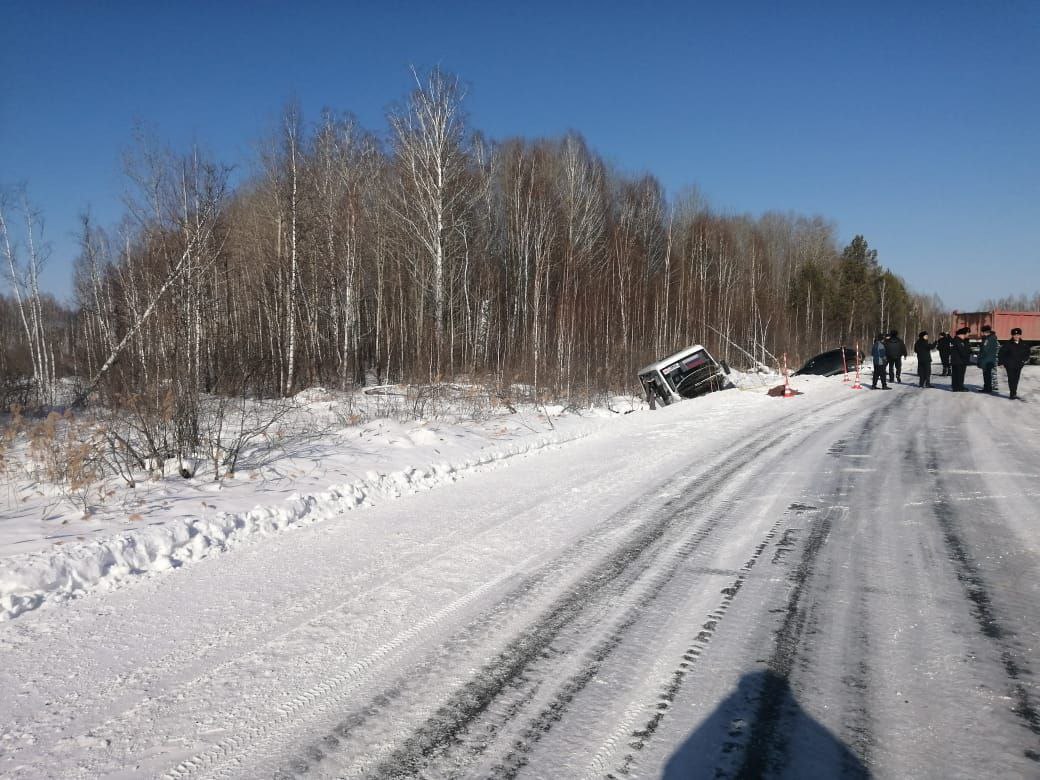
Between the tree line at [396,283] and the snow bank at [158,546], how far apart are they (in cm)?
239

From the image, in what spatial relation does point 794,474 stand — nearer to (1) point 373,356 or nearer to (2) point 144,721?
(2) point 144,721

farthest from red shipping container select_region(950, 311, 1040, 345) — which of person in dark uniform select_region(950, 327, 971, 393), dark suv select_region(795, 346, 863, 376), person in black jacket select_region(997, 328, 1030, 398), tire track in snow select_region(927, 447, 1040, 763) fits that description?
tire track in snow select_region(927, 447, 1040, 763)

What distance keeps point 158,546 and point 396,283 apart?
24.7m

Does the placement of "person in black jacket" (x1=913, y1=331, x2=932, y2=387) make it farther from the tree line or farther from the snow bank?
the snow bank

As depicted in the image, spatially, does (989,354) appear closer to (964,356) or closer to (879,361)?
(964,356)

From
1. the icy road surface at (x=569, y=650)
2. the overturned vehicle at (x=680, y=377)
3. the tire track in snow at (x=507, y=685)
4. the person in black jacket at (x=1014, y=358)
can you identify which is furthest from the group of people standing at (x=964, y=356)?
the tire track in snow at (x=507, y=685)

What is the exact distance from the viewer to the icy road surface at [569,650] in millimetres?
2643

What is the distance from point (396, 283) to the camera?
29156 mm

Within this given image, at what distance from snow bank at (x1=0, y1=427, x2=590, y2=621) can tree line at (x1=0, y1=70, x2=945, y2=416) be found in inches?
94.2

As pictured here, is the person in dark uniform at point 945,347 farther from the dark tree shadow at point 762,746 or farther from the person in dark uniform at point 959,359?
the dark tree shadow at point 762,746

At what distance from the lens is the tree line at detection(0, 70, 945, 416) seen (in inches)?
408

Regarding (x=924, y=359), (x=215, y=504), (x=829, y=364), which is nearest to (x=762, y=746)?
(x=215, y=504)

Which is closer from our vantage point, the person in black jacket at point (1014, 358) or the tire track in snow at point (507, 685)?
the tire track in snow at point (507, 685)

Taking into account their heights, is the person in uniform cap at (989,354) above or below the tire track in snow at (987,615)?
above
